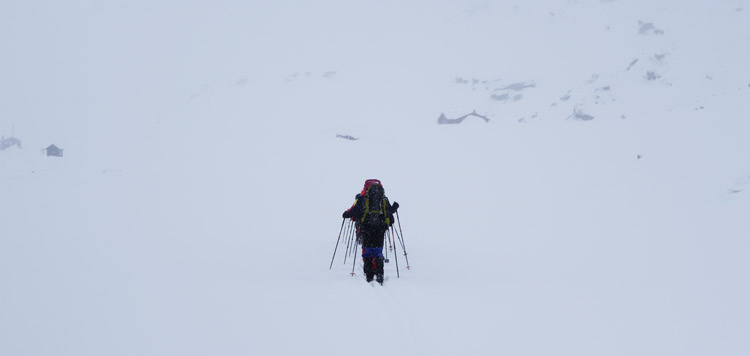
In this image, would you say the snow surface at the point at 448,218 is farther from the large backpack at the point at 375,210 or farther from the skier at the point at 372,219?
the large backpack at the point at 375,210

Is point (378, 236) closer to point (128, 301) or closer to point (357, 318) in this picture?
point (357, 318)

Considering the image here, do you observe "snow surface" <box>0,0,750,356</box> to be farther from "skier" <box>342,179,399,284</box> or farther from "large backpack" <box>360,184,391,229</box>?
"large backpack" <box>360,184,391,229</box>

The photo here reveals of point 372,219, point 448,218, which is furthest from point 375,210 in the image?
point 448,218

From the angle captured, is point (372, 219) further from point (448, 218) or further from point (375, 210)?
point (448, 218)

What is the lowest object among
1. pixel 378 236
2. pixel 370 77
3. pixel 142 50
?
pixel 378 236

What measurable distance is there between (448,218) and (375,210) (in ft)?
29.2

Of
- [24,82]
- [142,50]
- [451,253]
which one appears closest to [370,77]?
[451,253]

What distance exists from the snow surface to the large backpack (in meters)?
1.09

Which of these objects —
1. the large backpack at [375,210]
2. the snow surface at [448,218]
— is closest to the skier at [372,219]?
the large backpack at [375,210]

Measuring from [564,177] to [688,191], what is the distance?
18.1ft

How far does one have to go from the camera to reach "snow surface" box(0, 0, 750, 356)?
541cm

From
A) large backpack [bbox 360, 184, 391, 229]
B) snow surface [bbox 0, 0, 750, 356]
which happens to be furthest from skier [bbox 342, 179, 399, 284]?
snow surface [bbox 0, 0, 750, 356]

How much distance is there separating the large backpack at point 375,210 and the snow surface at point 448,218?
42.8 inches

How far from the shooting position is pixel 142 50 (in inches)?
6147
